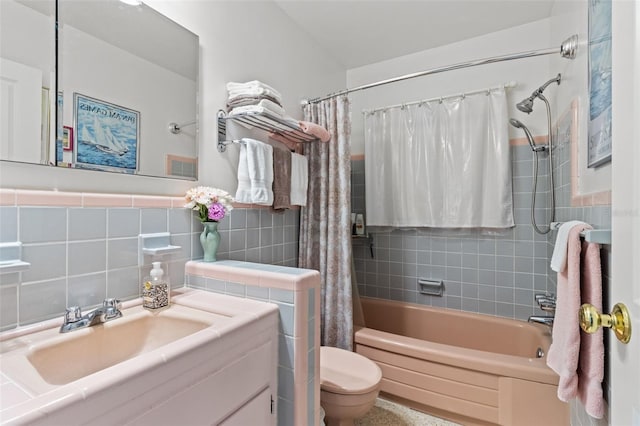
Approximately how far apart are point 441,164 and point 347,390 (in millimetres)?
1774

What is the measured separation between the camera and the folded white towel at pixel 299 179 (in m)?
1.88

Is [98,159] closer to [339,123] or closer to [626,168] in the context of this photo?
[339,123]

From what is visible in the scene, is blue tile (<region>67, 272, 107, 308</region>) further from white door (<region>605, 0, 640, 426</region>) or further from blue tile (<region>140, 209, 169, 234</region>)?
white door (<region>605, 0, 640, 426</region>)

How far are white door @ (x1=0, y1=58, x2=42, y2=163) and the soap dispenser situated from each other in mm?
520

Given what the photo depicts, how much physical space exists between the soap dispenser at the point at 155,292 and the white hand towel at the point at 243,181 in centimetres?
58

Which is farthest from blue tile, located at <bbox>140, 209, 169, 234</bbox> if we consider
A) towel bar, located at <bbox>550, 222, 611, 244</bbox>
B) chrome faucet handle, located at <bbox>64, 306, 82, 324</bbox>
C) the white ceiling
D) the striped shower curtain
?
the white ceiling

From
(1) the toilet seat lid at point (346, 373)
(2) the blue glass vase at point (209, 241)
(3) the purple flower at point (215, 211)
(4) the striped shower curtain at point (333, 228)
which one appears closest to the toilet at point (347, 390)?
(1) the toilet seat lid at point (346, 373)

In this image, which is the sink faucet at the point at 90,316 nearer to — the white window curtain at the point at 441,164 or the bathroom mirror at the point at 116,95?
the bathroom mirror at the point at 116,95

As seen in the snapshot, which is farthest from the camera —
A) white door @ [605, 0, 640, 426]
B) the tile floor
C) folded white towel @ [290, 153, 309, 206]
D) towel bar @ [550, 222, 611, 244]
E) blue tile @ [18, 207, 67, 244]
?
folded white towel @ [290, 153, 309, 206]

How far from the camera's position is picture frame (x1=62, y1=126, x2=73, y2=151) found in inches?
40.6

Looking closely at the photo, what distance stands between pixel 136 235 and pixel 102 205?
0.17m

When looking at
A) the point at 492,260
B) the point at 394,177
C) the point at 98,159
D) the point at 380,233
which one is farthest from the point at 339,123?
the point at 492,260

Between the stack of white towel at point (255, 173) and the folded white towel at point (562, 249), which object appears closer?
the folded white towel at point (562, 249)

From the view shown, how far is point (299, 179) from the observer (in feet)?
6.28
